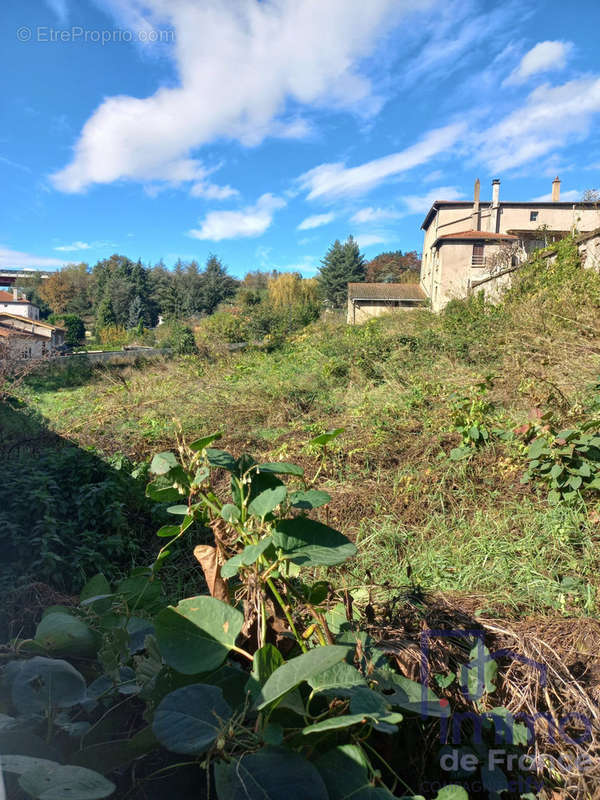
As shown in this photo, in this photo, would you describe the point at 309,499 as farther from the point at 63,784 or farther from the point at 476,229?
the point at 476,229

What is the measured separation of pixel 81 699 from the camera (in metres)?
0.57

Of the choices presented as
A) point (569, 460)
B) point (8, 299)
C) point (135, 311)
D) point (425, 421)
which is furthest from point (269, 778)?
Result: point (135, 311)

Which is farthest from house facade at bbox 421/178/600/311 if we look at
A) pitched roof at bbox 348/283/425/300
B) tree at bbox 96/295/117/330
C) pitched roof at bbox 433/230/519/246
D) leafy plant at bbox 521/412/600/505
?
tree at bbox 96/295/117/330

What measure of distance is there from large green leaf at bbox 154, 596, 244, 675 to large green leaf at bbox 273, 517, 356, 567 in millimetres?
108

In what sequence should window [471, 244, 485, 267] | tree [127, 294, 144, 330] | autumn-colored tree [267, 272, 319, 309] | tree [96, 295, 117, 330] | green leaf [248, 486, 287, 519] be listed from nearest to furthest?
green leaf [248, 486, 287, 519]
window [471, 244, 485, 267]
autumn-colored tree [267, 272, 319, 309]
tree [96, 295, 117, 330]
tree [127, 294, 144, 330]

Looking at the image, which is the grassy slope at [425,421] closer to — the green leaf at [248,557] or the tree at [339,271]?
the green leaf at [248,557]

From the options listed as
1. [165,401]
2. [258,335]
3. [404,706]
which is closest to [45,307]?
[258,335]

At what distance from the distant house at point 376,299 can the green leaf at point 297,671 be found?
21724 mm

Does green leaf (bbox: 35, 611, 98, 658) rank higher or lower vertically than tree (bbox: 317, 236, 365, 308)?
lower

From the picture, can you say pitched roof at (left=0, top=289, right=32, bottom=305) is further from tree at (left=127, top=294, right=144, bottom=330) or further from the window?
the window

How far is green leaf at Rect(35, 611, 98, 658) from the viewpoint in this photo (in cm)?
67

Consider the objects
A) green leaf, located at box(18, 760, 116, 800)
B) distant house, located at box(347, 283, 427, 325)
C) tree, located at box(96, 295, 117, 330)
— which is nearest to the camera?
green leaf, located at box(18, 760, 116, 800)

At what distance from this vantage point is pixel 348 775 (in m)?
0.47

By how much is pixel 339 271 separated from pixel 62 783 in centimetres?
3953
